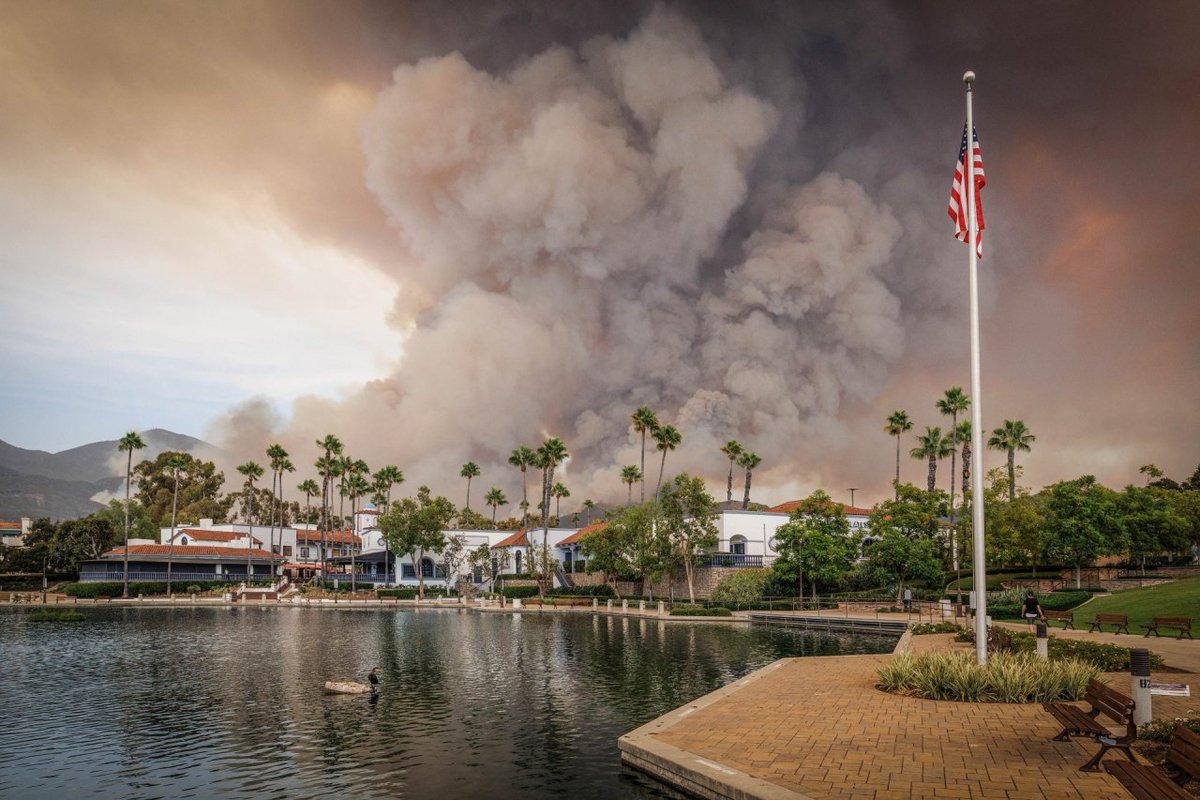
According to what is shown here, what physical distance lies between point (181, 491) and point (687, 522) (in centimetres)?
13010

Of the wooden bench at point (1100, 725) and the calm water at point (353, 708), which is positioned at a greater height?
the wooden bench at point (1100, 725)

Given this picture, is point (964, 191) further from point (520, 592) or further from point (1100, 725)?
point (520, 592)

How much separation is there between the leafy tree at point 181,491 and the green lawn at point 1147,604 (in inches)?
5754

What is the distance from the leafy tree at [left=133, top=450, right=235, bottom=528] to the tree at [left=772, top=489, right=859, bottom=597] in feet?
408

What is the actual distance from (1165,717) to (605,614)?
162 ft

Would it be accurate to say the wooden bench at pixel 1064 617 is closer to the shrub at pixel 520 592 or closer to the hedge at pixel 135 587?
the shrub at pixel 520 592

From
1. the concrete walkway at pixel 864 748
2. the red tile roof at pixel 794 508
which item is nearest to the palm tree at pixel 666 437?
the red tile roof at pixel 794 508

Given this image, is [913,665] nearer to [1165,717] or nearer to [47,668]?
[1165,717]

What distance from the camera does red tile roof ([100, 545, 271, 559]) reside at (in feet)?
340

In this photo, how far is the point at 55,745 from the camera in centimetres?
1889

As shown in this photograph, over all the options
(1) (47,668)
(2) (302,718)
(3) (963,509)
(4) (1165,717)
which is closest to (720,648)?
(2) (302,718)

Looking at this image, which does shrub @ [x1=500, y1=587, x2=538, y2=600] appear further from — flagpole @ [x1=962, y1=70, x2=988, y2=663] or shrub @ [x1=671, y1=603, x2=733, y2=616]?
flagpole @ [x1=962, y1=70, x2=988, y2=663]

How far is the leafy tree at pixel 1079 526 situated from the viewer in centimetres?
5634

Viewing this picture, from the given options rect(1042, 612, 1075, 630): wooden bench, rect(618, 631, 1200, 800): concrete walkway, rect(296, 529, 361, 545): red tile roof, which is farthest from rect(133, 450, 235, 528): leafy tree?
rect(618, 631, 1200, 800): concrete walkway
